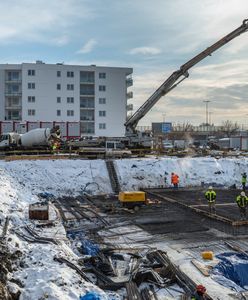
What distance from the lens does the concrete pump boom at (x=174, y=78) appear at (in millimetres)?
35719

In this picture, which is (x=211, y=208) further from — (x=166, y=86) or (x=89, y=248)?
(x=166, y=86)

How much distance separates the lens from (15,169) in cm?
3284

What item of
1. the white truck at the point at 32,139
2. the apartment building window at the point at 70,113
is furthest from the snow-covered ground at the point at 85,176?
A: the apartment building window at the point at 70,113

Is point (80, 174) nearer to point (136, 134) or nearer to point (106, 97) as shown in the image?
point (136, 134)

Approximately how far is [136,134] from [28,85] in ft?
141

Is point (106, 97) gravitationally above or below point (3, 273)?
above

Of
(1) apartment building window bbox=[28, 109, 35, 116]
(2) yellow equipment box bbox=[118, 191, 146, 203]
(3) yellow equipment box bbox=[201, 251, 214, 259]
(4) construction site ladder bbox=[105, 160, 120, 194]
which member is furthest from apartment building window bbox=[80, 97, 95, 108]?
(3) yellow equipment box bbox=[201, 251, 214, 259]

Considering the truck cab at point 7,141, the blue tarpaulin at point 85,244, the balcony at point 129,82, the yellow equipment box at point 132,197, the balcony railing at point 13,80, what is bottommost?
the blue tarpaulin at point 85,244

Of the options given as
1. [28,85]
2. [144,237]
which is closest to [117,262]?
[144,237]

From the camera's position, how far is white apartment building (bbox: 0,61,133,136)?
262 ft

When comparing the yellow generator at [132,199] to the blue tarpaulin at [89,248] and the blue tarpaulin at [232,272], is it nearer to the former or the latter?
the blue tarpaulin at [89,248]

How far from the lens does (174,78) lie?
38.4 m

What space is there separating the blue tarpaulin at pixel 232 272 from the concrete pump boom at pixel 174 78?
2482cm

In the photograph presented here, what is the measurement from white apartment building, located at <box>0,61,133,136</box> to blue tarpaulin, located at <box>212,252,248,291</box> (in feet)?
221
